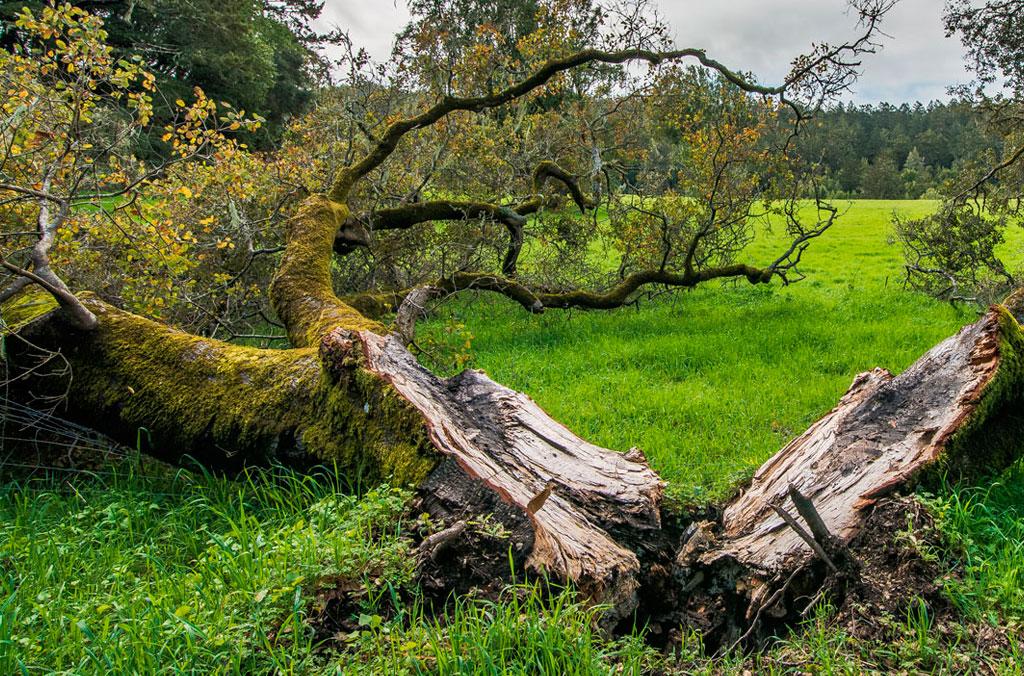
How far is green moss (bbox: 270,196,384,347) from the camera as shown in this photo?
196 inches

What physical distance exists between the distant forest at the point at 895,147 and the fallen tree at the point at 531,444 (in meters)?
49.3

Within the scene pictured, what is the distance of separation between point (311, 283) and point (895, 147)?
76590mm

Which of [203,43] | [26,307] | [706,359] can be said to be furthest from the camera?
[203,43]

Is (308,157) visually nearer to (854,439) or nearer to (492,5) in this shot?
(854,439)

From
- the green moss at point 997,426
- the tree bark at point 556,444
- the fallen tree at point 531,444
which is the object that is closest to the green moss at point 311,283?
the fallen tree at point 531,444

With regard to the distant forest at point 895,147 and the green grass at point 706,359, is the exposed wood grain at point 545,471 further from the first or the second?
the distant forest at point 895,147

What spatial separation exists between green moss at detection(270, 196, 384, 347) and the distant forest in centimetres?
4823

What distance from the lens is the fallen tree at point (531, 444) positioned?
3045mm

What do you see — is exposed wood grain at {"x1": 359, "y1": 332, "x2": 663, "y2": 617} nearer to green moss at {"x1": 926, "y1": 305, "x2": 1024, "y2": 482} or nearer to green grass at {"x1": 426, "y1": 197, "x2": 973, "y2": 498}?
green grass at {"x1": 426, "y1": 197, "x2": 973, "y2": 498}

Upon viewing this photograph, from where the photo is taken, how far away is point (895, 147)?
217 ft

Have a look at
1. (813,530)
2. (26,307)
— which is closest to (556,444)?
(813,530)

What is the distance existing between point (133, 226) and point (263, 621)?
16.9 ft

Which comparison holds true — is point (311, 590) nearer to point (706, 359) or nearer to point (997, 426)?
point (997, 426)

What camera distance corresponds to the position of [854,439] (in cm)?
374
